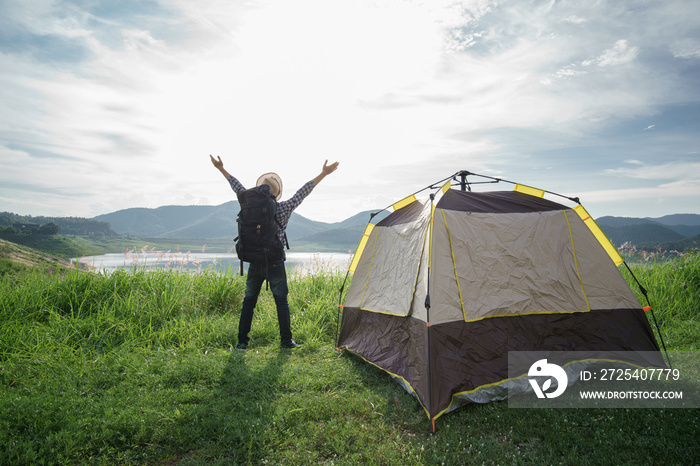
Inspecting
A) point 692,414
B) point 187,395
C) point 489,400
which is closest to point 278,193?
point 187,395

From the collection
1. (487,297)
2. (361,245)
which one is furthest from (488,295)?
(361,245)

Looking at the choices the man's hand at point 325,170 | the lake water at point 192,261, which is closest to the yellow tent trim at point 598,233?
the man's hand at point 325,170

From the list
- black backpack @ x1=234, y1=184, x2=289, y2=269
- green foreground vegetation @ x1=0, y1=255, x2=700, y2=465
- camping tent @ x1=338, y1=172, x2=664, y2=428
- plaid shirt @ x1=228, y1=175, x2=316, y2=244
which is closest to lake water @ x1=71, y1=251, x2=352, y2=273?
green foreground vegetation @ x1=0, y1=255, x2=700, y2=465

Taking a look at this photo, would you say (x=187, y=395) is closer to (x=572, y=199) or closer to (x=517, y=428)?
(x=517, y=428)

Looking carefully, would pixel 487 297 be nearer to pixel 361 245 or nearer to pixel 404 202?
pixel 404 202

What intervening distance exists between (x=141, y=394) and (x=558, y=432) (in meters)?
4.13

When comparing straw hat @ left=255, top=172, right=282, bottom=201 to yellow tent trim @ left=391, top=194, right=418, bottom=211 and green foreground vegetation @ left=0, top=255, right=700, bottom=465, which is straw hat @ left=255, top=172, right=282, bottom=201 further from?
green foreground vegetation @ left=0, top=255, right=700, bottom=465

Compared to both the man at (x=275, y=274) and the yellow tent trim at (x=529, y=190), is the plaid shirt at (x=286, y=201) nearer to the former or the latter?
the man at (x=275, y=274)

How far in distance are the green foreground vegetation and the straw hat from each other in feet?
7.23

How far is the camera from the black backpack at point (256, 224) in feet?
15.7

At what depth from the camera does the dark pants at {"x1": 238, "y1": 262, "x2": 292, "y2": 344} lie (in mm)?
5082

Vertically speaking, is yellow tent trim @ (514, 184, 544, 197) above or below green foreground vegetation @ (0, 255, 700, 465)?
above

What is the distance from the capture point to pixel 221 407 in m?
3.55

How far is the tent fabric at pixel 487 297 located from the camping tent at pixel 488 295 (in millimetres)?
12
